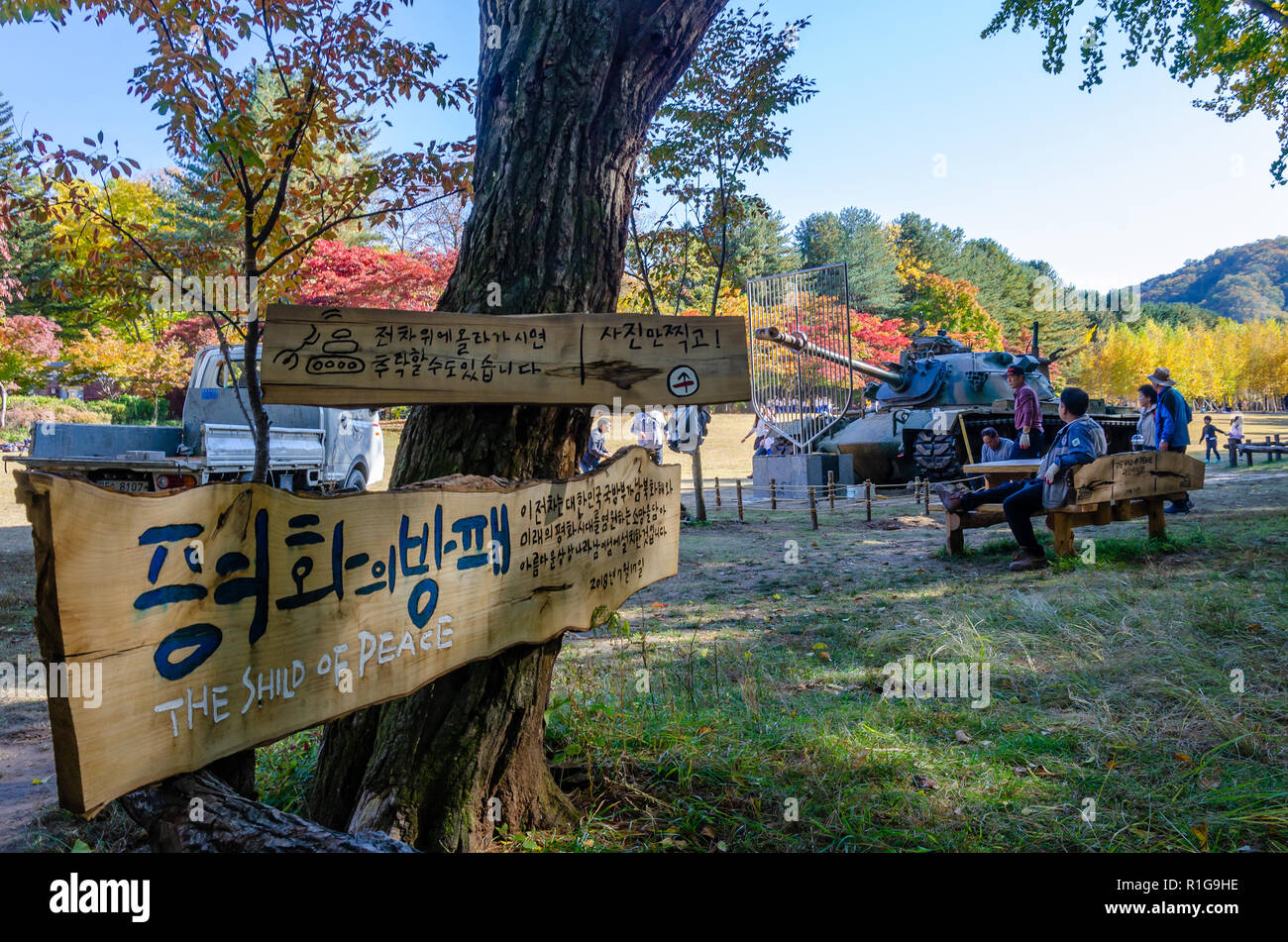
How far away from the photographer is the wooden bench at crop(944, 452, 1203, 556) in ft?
20.7

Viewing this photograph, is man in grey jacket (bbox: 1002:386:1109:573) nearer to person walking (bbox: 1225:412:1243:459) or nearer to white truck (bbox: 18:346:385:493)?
white truck (bbox: 18:346:385:493)

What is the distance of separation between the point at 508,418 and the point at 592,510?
1.26 feet

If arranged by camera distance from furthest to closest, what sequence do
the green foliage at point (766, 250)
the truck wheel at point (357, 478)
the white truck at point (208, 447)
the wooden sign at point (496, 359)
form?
1. the green foliage at point (766, 250)
2. the truck wheel at point (357, 478)
3. the white truck at point (208, 447)
4. the wooden sign at point (496, 359)

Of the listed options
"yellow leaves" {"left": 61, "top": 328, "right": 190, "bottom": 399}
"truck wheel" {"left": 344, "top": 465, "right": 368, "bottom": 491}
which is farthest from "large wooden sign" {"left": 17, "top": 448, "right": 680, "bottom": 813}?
"yellow leaves" {"left": 61, "top": 328, "right": 190, "bottom": 399}

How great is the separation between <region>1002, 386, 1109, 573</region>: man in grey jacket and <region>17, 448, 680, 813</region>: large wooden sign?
546cm

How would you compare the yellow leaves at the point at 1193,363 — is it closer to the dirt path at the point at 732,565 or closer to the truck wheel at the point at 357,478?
the dirt path at the point at 732,565

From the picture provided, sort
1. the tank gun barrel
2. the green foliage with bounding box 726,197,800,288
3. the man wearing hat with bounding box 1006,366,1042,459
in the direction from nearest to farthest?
the man wearing hat with bounding box 1006,366,1042,459, the tank gun barrel, the green foliage with bounding box 726,197,800,288

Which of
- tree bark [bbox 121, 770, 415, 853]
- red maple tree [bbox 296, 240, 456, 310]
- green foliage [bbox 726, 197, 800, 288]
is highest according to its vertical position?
green foliage [bbox 726, 197, 800, 288]

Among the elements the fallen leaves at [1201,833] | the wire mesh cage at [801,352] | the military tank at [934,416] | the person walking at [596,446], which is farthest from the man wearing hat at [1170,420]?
the fallen leaves at [1201,833]

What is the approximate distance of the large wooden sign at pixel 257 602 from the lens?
115 centimetres

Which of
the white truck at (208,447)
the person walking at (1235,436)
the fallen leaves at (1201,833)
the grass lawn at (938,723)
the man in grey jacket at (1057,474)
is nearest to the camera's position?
the fallen leaves at (1201,833)

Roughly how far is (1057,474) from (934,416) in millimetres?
8763

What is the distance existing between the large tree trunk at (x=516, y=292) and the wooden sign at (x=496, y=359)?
254mm

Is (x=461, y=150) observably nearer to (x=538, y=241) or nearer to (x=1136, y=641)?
(x=538, y=241)
